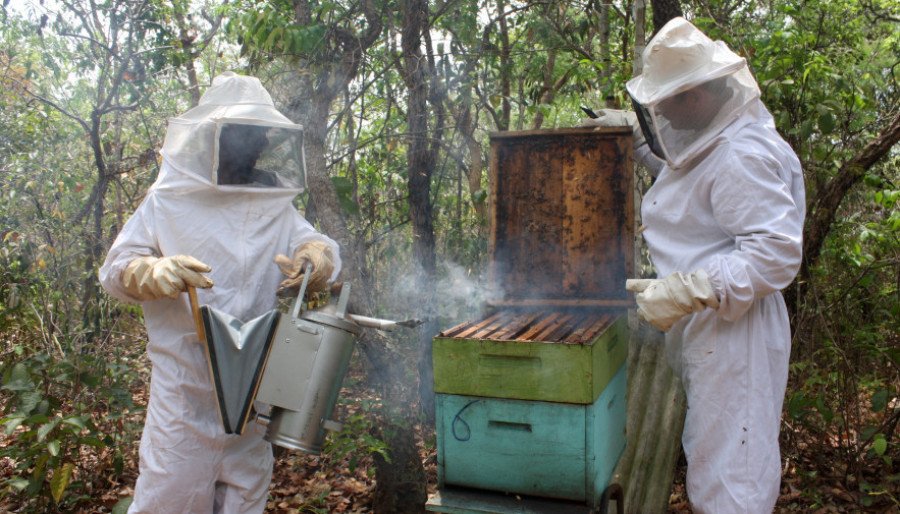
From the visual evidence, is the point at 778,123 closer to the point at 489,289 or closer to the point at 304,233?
the point at 489,289

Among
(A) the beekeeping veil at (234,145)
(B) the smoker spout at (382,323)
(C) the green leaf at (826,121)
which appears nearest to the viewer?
(B) the smoker spout at (382,323)

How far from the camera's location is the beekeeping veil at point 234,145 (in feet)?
7.06

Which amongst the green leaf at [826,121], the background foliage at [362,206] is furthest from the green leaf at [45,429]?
the green leaf at [826,121]

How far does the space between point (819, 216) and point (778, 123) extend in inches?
21.2

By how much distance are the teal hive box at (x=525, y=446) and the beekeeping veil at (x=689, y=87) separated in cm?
81

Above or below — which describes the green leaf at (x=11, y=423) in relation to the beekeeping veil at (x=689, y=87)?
below

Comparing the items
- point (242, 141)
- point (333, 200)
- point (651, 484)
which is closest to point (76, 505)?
point (333, 200)

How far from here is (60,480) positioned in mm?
2781

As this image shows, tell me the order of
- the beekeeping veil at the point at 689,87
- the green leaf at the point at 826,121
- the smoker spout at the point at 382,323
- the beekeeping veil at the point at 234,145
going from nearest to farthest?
the beekeeping veil at the point at 689,87 → the smoker spout at the point at 382,323 → the beekeeping veil at the point at 234,145 → the green leaf at the point at 826,121

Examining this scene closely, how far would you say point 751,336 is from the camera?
186 cm

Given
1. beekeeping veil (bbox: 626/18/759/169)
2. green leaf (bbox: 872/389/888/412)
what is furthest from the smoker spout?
green leaf (bbox: 872/389/888/412)

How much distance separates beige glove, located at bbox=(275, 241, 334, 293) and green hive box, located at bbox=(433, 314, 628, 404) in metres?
0.57

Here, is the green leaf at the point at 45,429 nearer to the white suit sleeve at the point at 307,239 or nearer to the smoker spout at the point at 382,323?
the white suit sleeve at the point at 307,239

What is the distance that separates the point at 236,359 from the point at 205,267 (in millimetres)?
294
